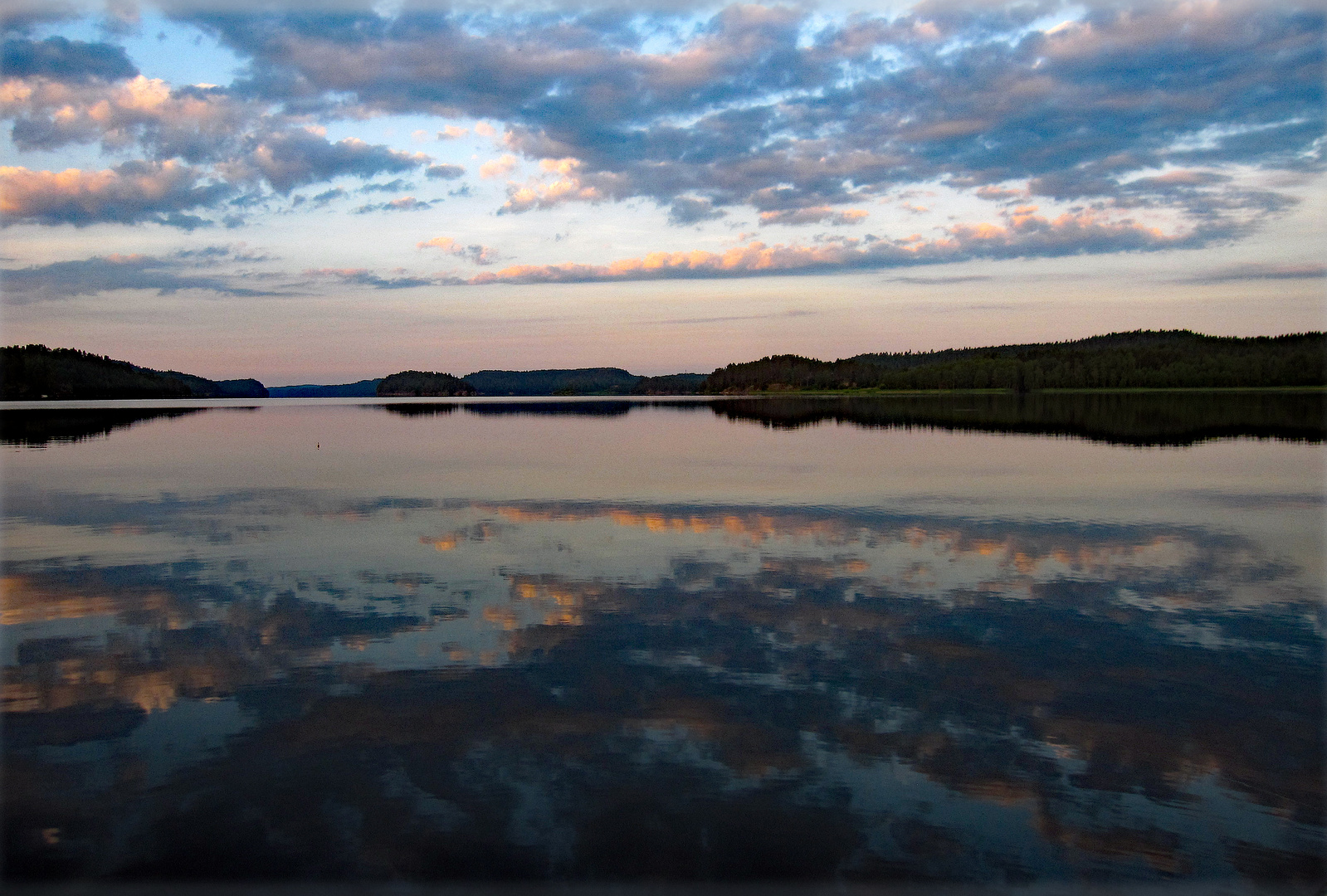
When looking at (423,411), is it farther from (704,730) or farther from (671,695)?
(704,730)

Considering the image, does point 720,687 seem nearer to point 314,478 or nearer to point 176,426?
point 314,478

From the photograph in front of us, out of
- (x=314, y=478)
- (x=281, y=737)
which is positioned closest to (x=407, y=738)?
(x=281, y=737)

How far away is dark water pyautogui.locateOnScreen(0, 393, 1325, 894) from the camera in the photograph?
7023 millimetres

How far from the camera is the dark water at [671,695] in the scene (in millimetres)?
7023

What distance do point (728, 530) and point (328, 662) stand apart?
1099 cm

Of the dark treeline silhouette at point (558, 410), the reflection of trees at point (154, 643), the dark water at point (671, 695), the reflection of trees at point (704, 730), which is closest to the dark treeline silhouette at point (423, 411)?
the dark treeline silhouette at point (558, 410)

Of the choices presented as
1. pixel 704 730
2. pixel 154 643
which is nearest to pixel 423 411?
pixel 154 643

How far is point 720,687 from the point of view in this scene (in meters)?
10.1

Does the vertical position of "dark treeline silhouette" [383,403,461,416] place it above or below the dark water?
above

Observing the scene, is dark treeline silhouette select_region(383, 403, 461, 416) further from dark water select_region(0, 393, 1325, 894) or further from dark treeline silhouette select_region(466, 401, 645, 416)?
dark water select_region(0, 393, 1325, 894)

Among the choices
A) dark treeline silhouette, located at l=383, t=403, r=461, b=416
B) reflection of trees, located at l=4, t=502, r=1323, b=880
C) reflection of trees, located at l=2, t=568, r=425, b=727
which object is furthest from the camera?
A: dark treeline silhouette, located at l=383, t=403, r=461, b=416

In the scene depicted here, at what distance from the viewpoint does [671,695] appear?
391 inches

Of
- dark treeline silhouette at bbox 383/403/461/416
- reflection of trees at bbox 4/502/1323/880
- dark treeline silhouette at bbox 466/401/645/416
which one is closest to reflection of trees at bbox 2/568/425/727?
reflection of trees at bbox 4/502/1323/880

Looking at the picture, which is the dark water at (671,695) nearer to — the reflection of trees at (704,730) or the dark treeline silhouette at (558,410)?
the reflection of trees at (704,730)
